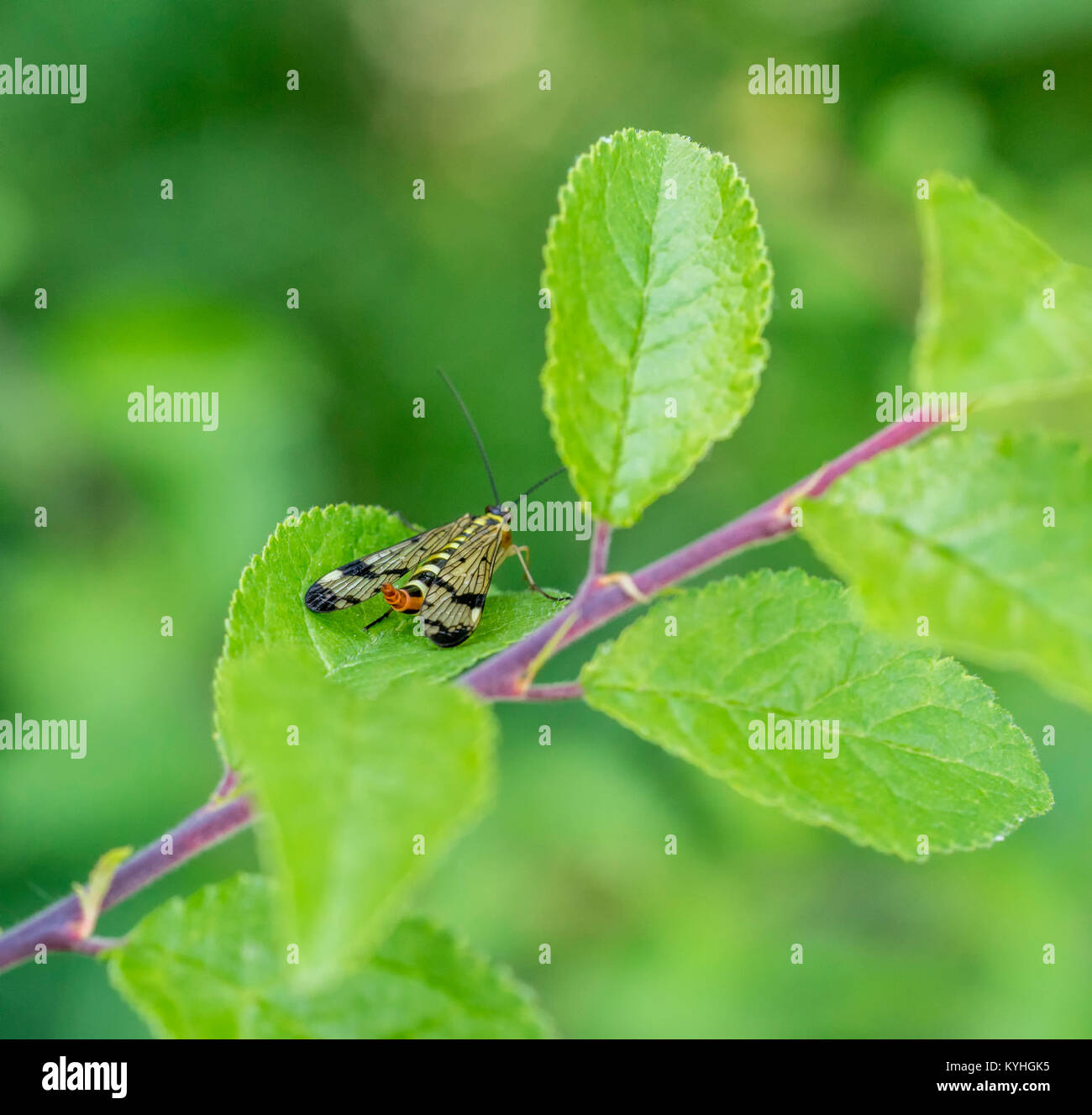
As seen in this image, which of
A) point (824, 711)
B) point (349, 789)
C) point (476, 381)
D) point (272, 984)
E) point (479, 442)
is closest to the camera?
point (349, 789)

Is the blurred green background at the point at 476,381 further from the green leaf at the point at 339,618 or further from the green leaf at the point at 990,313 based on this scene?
the green leaf at the point at 990,313

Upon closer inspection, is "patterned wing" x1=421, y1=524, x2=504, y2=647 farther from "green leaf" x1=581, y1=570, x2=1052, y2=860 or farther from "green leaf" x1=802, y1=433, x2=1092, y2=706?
"green leaf" x1=802, y1=433, x2=1092, y2=706

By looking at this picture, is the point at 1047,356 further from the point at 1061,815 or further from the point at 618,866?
the point at 1061,815

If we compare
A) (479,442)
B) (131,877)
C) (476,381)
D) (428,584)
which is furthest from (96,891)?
(476,381)

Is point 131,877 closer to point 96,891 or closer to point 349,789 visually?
point 96,891

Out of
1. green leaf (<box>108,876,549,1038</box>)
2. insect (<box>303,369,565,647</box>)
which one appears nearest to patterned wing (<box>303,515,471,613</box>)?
insect (<box>303,369,565,647</box>)

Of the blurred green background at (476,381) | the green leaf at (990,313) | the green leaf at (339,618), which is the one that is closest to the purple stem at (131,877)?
the green leaf at (339,618)
